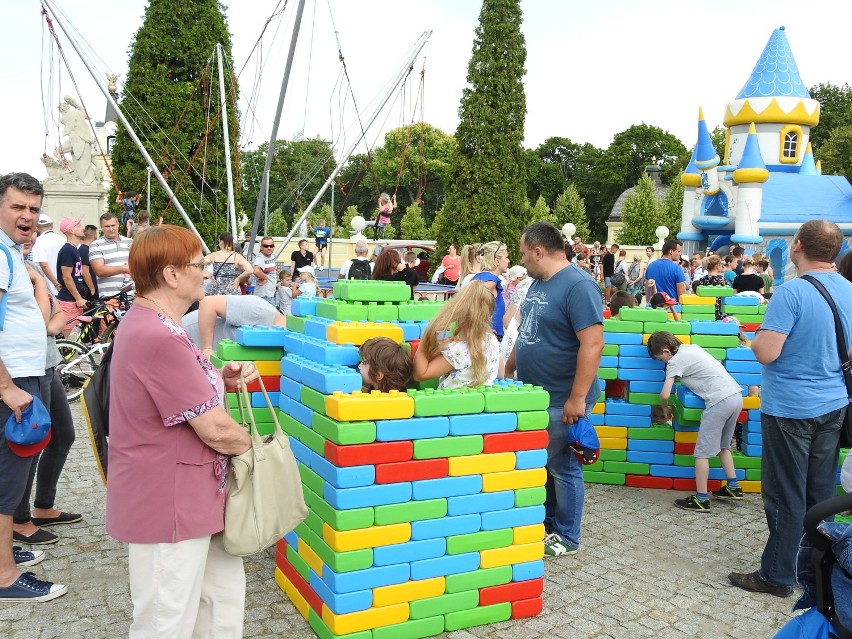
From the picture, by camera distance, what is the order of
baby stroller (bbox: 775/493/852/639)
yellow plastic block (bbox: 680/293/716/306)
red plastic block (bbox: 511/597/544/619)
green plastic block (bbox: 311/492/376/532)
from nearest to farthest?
baby stroller (bbox: 775/493/852/639) < green plastic block (bbox: 311/492/376/532) < red plastic block (bbox: 511/597/544/619) < yellow plastic block (bbox: 680/293/716/306)

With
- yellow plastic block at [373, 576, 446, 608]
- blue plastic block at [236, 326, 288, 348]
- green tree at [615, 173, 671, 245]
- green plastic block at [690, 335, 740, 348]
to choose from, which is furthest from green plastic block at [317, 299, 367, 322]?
green tree at [615, 173, 671, 245]

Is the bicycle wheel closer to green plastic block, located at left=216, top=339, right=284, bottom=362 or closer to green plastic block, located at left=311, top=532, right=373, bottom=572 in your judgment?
green plastic block, located at left=216, top=339, right=284, bottom=362

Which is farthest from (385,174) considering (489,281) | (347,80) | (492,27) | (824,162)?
(489,281)

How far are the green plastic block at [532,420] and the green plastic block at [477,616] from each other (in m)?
0.95

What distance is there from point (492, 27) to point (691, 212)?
1022 cm

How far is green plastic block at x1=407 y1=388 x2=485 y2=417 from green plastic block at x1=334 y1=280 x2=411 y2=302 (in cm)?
83

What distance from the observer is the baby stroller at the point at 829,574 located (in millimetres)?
2316

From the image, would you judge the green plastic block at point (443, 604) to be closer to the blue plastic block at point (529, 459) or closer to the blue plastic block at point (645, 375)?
the blue plastic block at point (529, 459)

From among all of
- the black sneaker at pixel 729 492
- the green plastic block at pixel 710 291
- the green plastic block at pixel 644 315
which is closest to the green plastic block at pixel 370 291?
the green plastic block at pixel 644 315

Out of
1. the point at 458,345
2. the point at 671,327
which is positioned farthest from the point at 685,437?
the point at 458,345

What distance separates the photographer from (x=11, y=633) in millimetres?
3656

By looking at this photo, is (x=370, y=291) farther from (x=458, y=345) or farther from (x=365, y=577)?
(x=365, y=577)

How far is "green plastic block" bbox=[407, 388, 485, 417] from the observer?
3646 mm

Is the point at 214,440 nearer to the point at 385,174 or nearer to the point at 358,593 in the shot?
the point at 358,593
